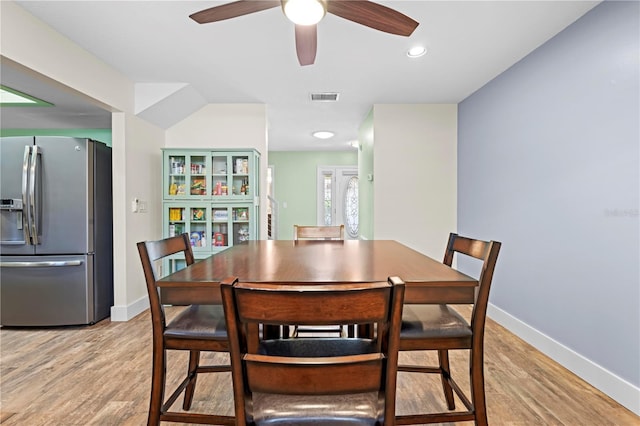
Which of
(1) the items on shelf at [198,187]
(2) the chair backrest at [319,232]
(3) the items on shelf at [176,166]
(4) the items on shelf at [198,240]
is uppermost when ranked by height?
(3) the items on shelf at [176,166]

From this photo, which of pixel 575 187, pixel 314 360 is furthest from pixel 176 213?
pixel 575 187

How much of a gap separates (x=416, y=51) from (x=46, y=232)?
3.58 m

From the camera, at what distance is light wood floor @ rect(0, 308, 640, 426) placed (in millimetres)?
1764

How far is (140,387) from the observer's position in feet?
6.73

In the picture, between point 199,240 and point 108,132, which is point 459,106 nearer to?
point 199,240

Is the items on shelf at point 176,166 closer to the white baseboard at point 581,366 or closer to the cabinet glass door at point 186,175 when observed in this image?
the cabinet glass door at point 186,175

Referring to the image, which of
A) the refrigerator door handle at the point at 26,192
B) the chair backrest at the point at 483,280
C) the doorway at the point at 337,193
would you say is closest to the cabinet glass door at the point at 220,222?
the refrigerator door handle at the point at 26,192

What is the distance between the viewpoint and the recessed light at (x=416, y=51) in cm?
263

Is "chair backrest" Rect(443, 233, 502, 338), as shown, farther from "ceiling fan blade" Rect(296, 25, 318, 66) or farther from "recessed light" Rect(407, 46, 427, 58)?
"recessed light" Rect(407, 46, 427, 58)

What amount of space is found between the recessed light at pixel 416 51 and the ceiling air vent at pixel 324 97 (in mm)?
1121

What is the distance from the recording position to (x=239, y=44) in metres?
2.59

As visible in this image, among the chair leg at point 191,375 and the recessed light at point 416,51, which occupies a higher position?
the recessed light at point 416,51

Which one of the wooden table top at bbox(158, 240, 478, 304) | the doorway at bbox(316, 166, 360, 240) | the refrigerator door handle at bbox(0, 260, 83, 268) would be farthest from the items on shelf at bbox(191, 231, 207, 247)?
the doorway at bbox(316, 166, 360, 240)

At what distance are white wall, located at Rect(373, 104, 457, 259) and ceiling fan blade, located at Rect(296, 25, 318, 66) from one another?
217 cm
